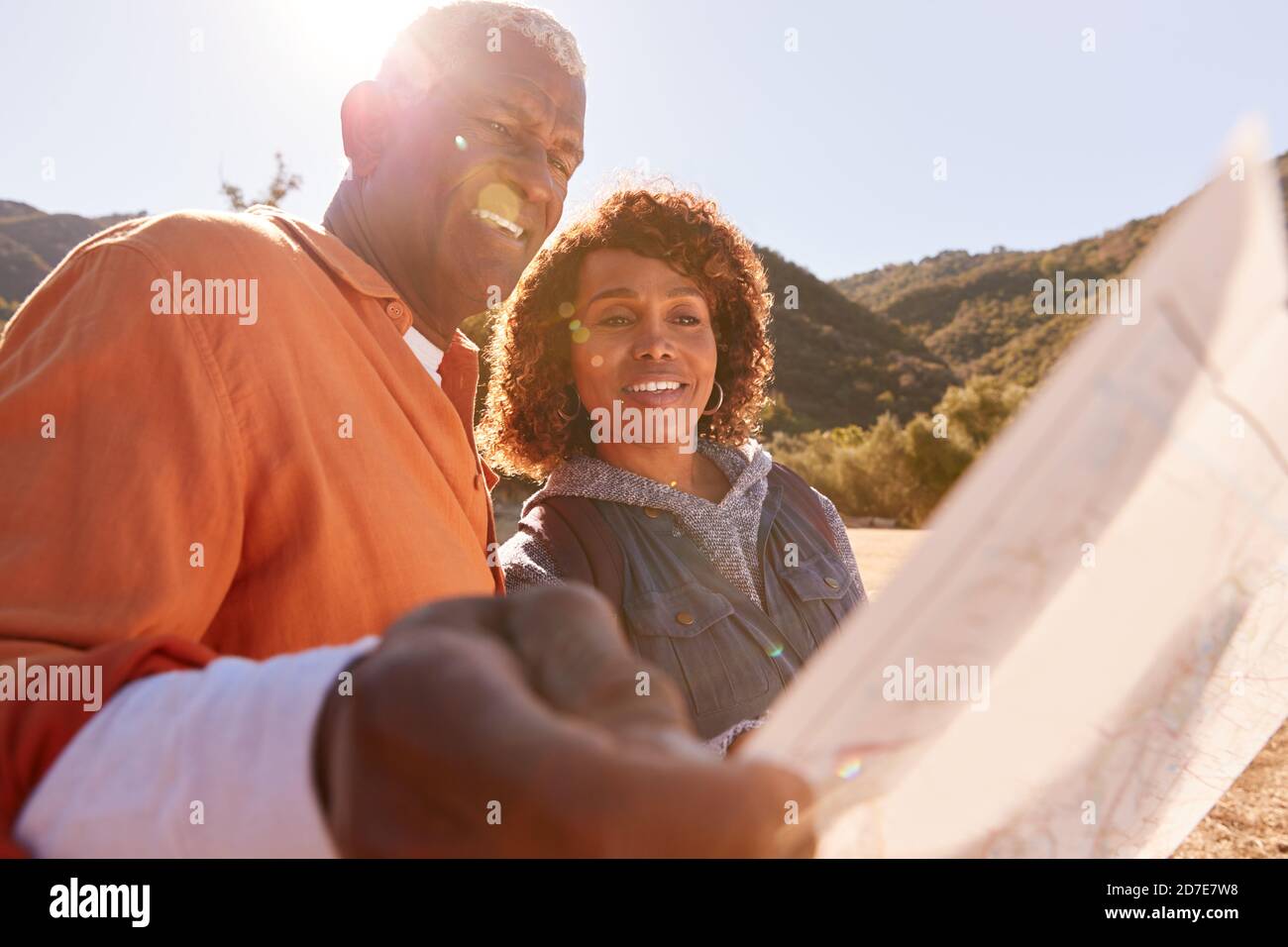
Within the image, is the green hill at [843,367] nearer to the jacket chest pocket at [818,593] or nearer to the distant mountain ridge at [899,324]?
the distant mountain ridge at [899,324]

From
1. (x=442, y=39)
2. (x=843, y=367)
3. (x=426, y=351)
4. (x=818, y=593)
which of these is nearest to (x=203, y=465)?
(x=426, y=351)

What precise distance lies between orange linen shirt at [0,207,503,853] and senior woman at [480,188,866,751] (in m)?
0.76

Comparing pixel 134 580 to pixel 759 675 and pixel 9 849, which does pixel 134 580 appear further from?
pixel 759 675

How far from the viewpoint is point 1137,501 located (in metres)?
0.66

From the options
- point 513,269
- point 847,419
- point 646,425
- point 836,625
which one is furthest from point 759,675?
point 847,419

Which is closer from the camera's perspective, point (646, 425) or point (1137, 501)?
point (1137, 501)

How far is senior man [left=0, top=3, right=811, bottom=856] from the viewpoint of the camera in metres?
0.52

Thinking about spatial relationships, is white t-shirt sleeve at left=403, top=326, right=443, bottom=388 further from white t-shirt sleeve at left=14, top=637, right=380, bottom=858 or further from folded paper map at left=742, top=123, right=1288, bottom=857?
folded paper map at left=742, top=123, right=1288, bottom=857

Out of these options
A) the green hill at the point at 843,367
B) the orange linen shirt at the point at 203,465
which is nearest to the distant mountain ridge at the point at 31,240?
the green hill at the point at 843,367

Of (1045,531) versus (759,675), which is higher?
(1045,531)

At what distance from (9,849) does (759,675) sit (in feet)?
5.66

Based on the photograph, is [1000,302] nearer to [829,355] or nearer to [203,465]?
[829,355]

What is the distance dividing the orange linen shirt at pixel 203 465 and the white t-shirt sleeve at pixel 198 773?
0.16ft

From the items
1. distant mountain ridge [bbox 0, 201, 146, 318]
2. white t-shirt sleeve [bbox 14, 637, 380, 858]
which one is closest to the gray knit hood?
white t-shirt sleeve [bbox 14, 637, 380, 858]
